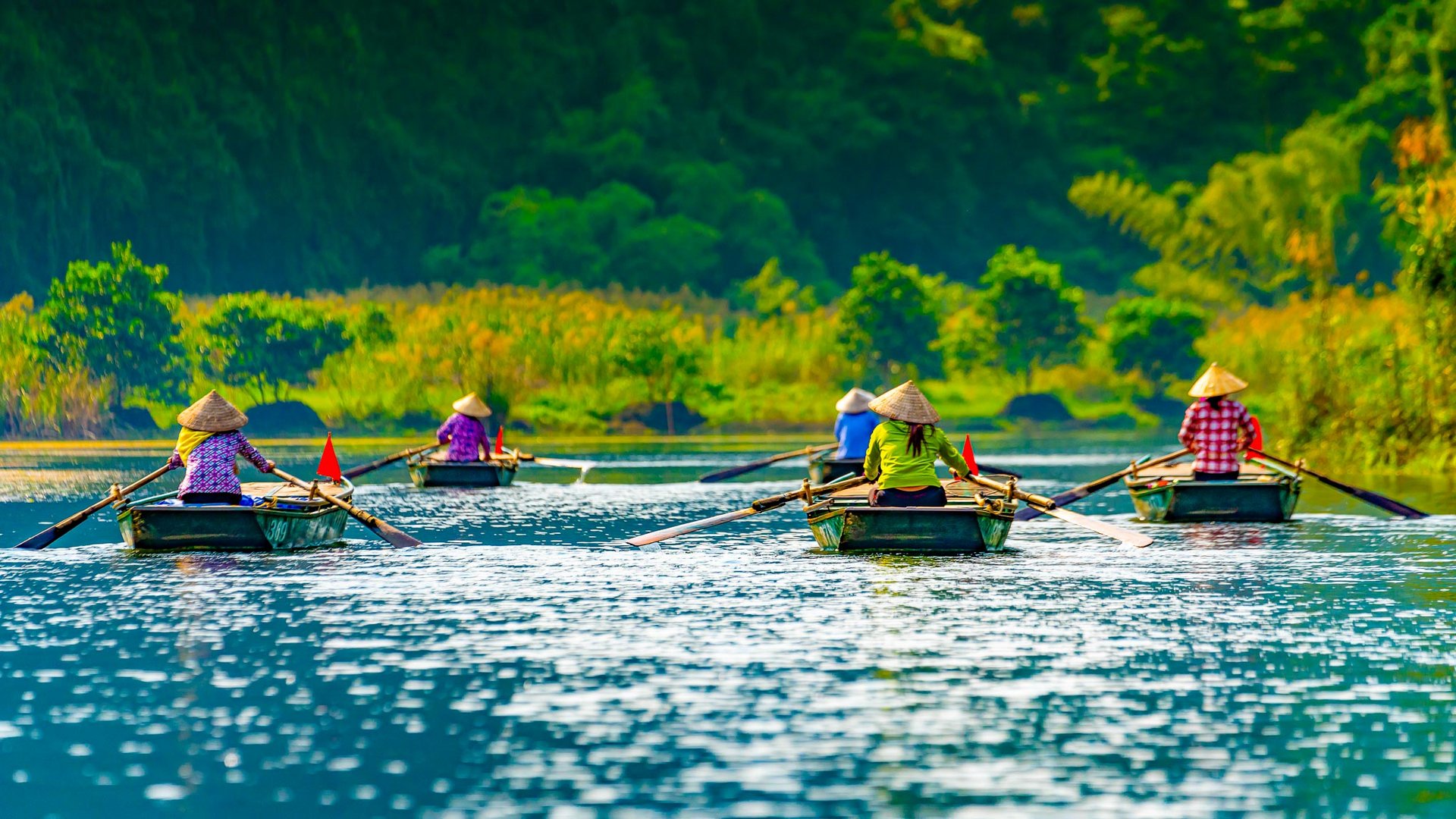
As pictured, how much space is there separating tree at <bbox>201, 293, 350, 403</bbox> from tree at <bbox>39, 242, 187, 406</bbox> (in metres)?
1.72

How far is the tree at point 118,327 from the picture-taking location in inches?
2506

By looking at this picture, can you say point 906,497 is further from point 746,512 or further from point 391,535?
point 391,535

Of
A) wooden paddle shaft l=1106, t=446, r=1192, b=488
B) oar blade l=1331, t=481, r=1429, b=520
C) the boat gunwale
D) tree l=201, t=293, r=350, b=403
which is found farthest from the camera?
tree l=201, t=293, r=350, b=403

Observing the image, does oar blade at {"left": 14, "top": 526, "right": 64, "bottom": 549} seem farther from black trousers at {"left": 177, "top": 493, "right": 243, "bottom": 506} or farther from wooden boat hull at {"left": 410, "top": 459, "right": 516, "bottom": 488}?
wooden boat hull at {"left": 410, "top": 459, "right": 516, "bottom": 488}

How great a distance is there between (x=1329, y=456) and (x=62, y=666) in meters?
24.9

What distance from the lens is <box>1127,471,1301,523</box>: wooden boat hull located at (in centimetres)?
2417

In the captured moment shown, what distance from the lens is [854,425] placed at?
31.2 m

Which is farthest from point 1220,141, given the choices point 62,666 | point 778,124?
point 62,666

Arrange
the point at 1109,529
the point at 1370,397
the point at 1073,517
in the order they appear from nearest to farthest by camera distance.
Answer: the point at 1109,529 < the point at 1073,517 < the point at 1370,397

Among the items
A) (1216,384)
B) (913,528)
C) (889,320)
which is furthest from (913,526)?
(889,320)

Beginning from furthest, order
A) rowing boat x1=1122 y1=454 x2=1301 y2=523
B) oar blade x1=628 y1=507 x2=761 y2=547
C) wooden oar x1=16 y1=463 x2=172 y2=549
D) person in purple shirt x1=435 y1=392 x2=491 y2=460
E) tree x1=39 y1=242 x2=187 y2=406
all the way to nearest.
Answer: tree x1=39 y1=242 x2=187 y2=406
person in purple shirt x1=435 y1=392 x2=491 y2=460
rowing boat x1=1122 y1=454 x2=1301 y2=523
oar blade x1=628 y1=507 x2=761 y2=547
wooden oar x1=16 y1=463 x2=172 y2=549

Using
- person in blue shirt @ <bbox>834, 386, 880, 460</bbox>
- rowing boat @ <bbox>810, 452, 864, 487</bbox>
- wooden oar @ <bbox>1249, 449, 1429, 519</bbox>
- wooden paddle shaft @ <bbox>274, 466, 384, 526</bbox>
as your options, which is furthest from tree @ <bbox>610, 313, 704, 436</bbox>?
wooden paddle shaft @ <bbox>274, 466, 384, 526</bbox>

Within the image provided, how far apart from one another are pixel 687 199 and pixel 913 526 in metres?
68.8

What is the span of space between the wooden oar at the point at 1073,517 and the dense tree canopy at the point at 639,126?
61759 millimetres
